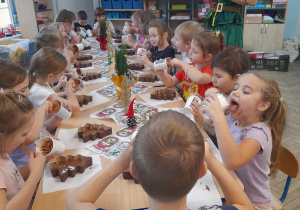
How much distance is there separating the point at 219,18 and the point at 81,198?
2.49 metres

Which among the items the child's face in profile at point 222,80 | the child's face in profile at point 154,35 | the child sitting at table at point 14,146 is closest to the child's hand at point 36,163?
the child sitting at table at point 14,146

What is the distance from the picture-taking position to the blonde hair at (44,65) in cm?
160

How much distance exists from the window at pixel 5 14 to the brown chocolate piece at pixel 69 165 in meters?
4.62

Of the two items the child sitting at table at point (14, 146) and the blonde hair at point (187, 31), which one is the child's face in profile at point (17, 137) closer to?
the child sitting at table at point (14, 146)

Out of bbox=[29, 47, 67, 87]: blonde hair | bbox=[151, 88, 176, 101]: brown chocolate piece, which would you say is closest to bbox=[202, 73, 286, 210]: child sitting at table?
bbox=[151, 88, 176, 101]: brown chocolate piece

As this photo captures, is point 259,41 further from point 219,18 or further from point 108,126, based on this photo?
point 108,126

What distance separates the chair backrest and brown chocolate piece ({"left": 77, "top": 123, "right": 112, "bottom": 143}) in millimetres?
850

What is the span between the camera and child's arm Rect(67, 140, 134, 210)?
792mm

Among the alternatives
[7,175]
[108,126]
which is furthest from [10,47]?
[7,175]

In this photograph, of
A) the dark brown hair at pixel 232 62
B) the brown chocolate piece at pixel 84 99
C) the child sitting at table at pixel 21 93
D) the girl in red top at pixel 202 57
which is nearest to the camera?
the child sitting at table at pixel 21 93

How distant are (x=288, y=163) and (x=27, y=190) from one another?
1159 mm

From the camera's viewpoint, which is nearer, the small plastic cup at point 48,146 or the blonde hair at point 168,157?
the blonde hair at point 168,157

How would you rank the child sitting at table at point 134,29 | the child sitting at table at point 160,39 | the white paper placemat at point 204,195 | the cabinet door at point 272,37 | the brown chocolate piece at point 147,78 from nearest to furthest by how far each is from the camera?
the white paper placemat at point 204,195, the brown chocolate piece at point 147,78, the child sitting at table at point 160,39, the child sitting at table at point 134,29, the cabinet door at point 272,37

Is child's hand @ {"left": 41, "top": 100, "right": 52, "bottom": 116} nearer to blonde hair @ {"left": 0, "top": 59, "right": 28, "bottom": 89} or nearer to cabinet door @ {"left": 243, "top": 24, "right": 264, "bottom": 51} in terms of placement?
blonde hair @ {"left": 0, "top": 59, "right": 28, "bottom": 89}
